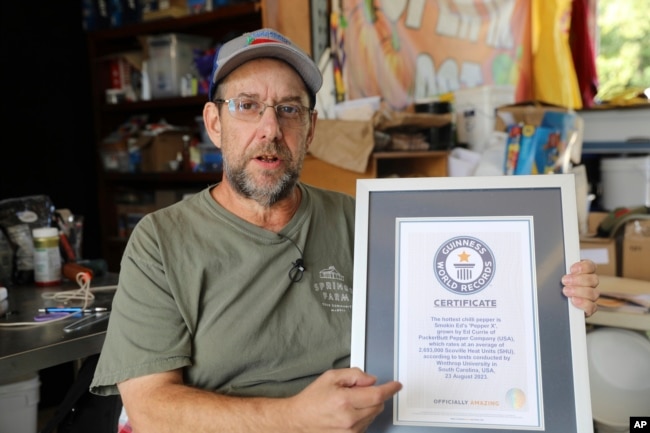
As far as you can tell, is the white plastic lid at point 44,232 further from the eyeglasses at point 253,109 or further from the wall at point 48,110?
the wall at point 48,110

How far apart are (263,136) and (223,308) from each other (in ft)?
1.24

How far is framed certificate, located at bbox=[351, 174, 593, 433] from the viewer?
1.12 meters

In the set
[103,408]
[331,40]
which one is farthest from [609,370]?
[331,40]

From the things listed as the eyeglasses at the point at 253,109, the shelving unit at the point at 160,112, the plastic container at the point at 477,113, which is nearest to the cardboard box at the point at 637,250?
the shelving unit at the point at 160,112

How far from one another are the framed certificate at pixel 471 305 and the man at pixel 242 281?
8 centimetres

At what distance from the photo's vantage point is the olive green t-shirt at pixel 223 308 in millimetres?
1269

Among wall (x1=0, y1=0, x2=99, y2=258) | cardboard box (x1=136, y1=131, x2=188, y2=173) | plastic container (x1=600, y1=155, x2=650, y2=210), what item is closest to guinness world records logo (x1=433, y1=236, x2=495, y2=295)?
cardboard box (x1=136, y1=131, x2=188, y2=173)

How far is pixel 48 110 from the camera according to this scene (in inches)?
158

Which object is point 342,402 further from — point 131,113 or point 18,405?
point 131,113

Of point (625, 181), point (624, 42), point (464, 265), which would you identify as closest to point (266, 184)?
point (464, 265)

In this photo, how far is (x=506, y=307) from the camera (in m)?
1.16

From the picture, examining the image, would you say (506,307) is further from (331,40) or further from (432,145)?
(331,40)

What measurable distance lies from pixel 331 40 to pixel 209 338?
A: 2437 mm

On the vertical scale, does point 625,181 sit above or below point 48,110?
below
